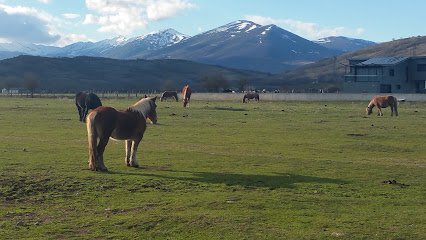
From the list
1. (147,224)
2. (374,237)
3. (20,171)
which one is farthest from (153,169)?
(374,237)

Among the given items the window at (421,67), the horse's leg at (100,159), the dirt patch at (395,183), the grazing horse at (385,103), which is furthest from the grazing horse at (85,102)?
the window at (421,67)

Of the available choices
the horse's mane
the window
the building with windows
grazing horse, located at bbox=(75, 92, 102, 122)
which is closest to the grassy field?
the horse's mane

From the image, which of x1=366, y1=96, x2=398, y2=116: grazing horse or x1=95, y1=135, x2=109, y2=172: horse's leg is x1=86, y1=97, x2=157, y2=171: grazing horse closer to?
x1=95, y1=135, x2=109, y2=172: horse's leg

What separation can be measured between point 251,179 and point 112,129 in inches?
176

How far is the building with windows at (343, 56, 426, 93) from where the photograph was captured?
10819 centimetres

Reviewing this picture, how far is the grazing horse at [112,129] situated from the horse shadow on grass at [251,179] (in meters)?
1.30

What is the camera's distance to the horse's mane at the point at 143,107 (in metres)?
18.9

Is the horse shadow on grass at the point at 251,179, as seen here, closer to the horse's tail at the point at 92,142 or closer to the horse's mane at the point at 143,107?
the horse's tail at the point at 92,142

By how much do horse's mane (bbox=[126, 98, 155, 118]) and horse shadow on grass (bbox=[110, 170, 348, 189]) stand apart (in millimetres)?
2812

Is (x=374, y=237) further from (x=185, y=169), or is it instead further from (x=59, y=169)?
(x=59, y=169)

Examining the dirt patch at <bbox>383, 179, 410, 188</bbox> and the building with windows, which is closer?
the dirt patch at <bbox>383, 179, 410, 188</bbox>

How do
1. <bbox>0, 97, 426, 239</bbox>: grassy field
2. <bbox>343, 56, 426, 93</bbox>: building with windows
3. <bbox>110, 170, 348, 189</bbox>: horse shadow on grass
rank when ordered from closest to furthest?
<bbox>0, 97, 426, 239</bbox>: grassy field → <bbox>110, 170, 348, 189</bbox>: horse shadow on grass → <bbox>343, 56, 426, 93</bbox>: building with windows

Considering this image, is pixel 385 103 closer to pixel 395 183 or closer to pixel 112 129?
pixel 395 183

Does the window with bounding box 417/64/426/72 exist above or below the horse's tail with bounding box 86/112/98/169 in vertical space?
above
